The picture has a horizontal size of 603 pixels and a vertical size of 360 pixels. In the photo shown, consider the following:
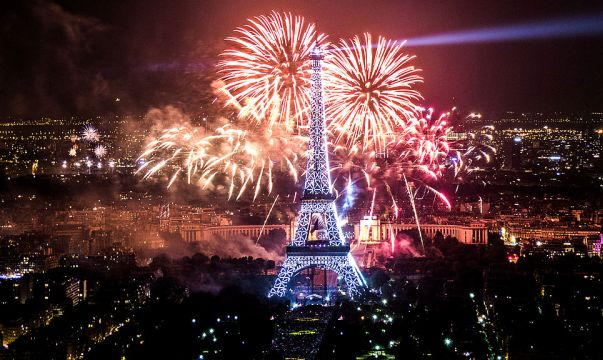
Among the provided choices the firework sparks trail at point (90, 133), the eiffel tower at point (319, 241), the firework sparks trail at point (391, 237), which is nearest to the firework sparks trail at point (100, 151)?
the firework sparks trail at point (90, 133)

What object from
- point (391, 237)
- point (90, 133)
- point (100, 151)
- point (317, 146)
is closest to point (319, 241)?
point (317, 146)

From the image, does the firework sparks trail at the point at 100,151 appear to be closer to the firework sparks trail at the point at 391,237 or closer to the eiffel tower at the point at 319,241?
the firework sparks trail at the point at 391,237

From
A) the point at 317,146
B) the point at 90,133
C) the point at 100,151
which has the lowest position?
the point at 317,146

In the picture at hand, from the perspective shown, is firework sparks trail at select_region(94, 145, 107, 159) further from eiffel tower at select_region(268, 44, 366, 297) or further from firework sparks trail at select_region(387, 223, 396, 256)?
eiffel tower at select_region(268, 44, 366, 297)

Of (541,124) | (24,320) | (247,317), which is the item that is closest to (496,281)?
(247,317)

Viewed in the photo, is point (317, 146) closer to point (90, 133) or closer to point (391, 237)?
point (90, 133)

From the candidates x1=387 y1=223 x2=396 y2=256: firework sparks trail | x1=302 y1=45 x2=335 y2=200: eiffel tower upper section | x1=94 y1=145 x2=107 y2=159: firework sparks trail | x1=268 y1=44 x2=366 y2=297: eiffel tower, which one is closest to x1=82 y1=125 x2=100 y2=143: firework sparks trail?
x1=94 y1=145 x2=107 y2=159: firework sparks trail
